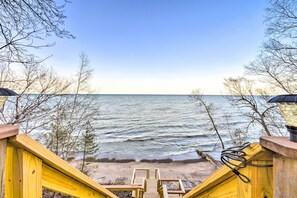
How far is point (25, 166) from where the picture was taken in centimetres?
61

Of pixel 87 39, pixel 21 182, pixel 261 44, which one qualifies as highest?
pixel 87 39

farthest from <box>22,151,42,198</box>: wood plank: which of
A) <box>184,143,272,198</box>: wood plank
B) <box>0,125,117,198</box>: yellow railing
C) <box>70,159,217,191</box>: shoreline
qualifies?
<box>70,159,217,191</box>: shoreline

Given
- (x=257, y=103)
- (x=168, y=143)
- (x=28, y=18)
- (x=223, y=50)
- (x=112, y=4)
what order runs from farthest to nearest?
1. (x=168, y=143)
2. (x=223, y=50)
3. (x=112, y=4)
4. (x=257, y=103)
5. (x=28, y=18)

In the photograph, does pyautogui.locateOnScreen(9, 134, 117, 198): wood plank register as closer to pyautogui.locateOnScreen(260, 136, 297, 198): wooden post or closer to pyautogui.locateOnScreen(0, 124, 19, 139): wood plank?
pyautogui.locateOnScreen(0, 124, 19, 139): wood plank

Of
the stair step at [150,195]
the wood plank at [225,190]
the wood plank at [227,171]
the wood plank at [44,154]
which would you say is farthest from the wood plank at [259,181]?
the stair step at [150,195]

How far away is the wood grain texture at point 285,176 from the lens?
0.49 m

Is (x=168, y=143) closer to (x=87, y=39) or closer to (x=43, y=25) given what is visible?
(x=87, y=39)

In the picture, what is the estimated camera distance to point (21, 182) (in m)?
0.60

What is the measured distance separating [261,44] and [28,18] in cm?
625

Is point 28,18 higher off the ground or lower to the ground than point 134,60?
lower

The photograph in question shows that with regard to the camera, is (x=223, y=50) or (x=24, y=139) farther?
(x=223, y=50)

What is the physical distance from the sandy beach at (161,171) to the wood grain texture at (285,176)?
9.07 metres

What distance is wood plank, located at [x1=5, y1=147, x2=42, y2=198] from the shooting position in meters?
0.58

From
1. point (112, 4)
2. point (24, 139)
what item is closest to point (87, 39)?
point (112, 4)
